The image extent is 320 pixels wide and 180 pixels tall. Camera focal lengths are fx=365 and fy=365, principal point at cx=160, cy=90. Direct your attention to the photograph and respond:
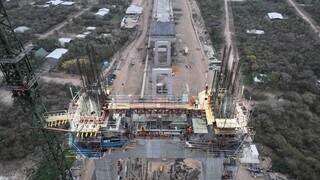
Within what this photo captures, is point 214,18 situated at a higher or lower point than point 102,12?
lower

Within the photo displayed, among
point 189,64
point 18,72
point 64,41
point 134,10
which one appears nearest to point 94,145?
point 18,72

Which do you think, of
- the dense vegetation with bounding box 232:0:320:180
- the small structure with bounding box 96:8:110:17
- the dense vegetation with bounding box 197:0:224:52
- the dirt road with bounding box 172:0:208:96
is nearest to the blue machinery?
the dense vegetation with bounding box 232:0:320:180

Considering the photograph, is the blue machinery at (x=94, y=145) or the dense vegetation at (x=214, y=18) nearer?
the blue machinery at (x=94, y=145)

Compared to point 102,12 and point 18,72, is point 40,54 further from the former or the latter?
point 18,72

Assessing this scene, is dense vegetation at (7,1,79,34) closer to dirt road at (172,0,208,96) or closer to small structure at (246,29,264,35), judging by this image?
dirt road at (172,0,208,96)

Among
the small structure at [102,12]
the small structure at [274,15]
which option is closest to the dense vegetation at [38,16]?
the small structure at [102,12]

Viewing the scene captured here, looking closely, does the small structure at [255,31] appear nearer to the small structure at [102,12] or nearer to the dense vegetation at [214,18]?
the dense vegetation at [214,18]

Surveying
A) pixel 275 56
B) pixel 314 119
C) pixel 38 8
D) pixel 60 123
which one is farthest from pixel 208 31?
pixel 60 123
